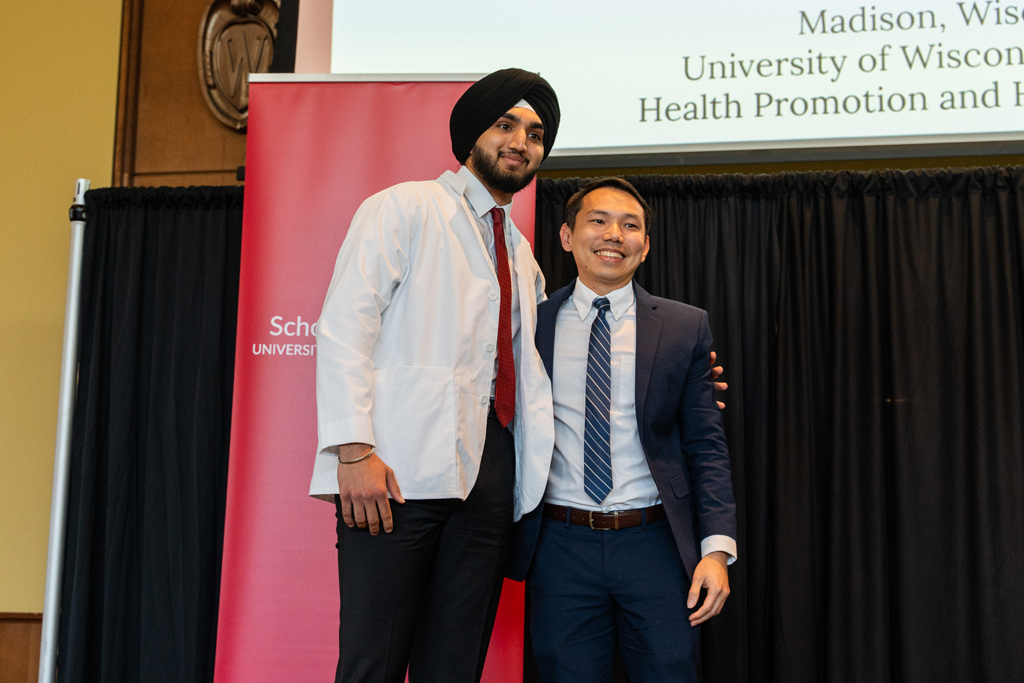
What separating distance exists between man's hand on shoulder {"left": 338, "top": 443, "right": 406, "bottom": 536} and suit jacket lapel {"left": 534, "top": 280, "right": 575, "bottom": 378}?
55 centimetres

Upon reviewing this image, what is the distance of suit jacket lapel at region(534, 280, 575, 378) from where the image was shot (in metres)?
1.86

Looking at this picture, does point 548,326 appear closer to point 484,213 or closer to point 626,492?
point 484,213

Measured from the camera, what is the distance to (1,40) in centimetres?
351

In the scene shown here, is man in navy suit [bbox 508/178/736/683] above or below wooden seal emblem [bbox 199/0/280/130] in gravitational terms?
below

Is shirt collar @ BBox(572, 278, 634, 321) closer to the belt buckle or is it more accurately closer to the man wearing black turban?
the man wearing black turban

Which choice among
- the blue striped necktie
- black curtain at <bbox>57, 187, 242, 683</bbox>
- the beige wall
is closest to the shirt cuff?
the blue striped necktie

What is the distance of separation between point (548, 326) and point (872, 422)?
139 centimetres

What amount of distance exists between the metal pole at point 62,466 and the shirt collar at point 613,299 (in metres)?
2.19

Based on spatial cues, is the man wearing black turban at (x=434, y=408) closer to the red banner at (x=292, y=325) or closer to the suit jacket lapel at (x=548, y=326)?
the suit jacket lapel at (x=548, y=326)

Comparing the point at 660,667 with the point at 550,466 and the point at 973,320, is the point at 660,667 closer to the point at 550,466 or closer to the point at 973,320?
the point at 550,466

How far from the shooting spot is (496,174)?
5.89 ft

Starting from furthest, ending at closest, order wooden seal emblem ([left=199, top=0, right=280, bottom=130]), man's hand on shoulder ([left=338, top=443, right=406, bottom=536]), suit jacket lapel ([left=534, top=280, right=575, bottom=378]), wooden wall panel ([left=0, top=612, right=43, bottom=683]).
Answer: wooden seal emblem ([left=199, top=0, right=280, bottom=130]), wooden wall panel ([left=0, top=612, right=43, bottom=683]), suit jacket lapel ([left=534, top=280, right=575, bottom=378]), man's hand on shoulder ([left=338, top=443, right=406, bottom=536])

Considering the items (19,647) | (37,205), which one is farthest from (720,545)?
(37,205)

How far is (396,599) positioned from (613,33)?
7.45ft
